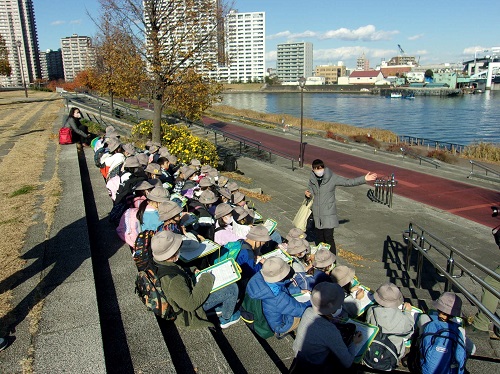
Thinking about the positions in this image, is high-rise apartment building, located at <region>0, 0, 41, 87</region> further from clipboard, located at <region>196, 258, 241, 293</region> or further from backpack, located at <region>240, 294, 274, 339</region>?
backpack, located at <region>240, 294, 274, 339</region>

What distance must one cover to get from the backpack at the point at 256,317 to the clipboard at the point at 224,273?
28 cm

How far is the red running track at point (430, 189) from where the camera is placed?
13.2 metres

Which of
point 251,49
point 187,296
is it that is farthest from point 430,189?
point 251,49

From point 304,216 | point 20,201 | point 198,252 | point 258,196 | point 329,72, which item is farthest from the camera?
point 329,72

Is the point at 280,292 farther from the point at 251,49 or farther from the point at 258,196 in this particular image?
the point at 251,49

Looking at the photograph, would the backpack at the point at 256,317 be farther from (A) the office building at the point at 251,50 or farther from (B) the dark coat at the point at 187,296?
(A) the office building at the point at 251,50

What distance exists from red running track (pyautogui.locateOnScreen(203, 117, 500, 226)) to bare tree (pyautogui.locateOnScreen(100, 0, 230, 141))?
27.4ft

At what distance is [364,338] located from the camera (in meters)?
3.50

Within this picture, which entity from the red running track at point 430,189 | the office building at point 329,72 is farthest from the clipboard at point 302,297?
the office building at point 329,72

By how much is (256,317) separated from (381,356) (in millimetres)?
1111

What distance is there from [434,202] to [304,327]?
12162 millimetres

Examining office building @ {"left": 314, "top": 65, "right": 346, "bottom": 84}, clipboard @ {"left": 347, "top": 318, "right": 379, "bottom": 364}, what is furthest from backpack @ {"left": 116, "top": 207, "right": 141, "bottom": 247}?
office building @ {"left": 314, "top": 65, "right": 346, "bottom": 84}

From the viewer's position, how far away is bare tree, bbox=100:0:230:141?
1228 cm

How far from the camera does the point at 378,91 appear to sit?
5404 inches
